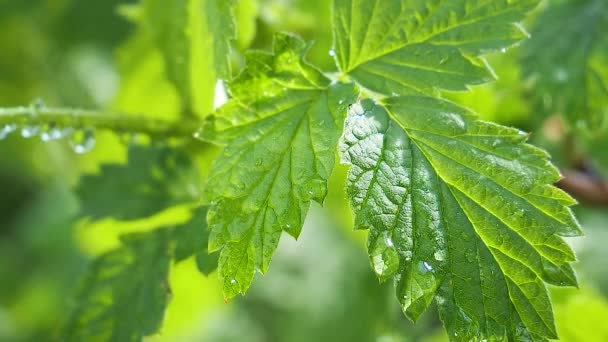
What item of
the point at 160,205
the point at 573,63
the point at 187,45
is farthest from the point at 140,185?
the point at 573,63

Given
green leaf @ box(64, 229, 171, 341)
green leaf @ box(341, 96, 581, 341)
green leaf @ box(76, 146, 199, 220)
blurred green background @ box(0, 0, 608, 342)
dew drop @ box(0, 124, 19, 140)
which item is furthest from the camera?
blurred green background @ box(0, 0, 608, 342)

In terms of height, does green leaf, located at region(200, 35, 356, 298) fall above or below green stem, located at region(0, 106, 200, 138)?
above

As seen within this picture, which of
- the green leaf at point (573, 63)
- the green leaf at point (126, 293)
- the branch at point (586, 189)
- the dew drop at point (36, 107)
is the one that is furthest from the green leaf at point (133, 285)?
the branch at point (586, 189)

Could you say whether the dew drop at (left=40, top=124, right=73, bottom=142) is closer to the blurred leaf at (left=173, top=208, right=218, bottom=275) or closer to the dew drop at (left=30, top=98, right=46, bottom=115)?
the dew drop at (left=30, top=98, right=46, bottom=115)

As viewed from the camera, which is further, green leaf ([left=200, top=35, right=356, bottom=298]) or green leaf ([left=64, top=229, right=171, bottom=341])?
green leaf ([left=64, top=229, right=171, bottom=341])

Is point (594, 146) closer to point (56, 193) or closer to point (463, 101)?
point (463, 101)

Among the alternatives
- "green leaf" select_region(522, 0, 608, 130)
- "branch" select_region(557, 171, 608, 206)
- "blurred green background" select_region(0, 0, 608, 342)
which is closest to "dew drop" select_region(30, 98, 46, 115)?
"blurred green background" select_region(0, 0, 608, 342)

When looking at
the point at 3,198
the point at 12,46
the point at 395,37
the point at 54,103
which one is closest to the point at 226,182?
the point at 395,37
